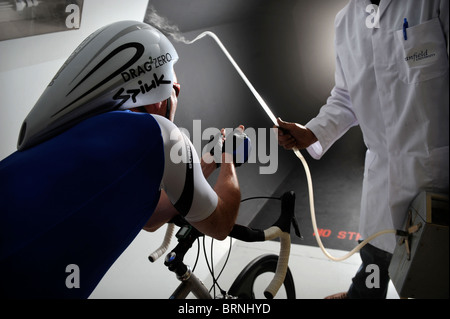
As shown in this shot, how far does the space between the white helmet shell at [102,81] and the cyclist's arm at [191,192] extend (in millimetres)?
121

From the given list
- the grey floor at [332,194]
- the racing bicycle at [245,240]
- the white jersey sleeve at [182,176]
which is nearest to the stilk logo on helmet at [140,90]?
the white jersey sleeve at [182,176]

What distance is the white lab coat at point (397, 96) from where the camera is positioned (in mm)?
714

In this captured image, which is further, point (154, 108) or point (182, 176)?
point (154, 108)

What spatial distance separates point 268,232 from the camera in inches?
34.6

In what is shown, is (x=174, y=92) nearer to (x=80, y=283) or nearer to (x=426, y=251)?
(x=80, y=283)

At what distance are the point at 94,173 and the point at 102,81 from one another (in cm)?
23

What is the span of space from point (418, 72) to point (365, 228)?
543 millimetres

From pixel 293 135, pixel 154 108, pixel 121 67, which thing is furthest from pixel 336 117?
pixel 121 67

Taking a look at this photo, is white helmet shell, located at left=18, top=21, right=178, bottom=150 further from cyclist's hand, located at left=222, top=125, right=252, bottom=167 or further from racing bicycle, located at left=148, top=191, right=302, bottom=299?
racing bicycle, located at left=148, top=191, right=302, bottom=299

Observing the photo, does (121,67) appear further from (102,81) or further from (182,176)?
(182,176)

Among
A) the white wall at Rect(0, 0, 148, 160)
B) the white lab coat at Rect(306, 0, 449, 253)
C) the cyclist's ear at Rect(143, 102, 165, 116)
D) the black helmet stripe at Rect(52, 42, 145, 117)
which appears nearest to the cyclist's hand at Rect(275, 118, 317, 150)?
the white lab coat at Rect(306, 0, 449, 253)

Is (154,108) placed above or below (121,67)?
below

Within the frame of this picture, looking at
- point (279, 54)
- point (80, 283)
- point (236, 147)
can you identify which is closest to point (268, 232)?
point (236, 147)

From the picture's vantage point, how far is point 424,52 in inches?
28.3
